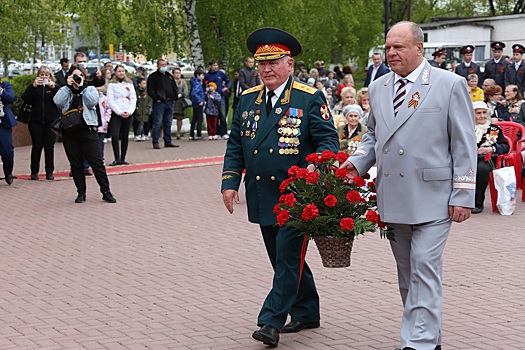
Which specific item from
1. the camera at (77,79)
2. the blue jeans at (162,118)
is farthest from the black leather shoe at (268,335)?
the blue jeans at (162,118)

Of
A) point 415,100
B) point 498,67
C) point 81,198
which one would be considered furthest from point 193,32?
point 415,100

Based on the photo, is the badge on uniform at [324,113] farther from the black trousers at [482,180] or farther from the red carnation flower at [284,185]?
the black trousers at [482,180]

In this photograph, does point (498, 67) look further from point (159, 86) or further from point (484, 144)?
point (484, 144)

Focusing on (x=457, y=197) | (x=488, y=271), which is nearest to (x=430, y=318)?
(x=457, y=197)

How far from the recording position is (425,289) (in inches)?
214

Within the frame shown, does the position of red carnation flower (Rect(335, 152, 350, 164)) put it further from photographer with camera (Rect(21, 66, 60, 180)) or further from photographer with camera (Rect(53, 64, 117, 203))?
photographer with camera (Rect(21, 66, 60, 180))

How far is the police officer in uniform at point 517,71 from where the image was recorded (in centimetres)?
1903

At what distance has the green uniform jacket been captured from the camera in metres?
6.22

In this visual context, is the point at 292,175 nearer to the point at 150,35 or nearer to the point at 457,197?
the point at 457,197

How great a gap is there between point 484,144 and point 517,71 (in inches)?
307

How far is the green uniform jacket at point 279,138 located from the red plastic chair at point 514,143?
6.89 metres

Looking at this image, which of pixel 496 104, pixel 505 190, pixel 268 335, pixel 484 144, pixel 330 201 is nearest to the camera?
pixel 330 201

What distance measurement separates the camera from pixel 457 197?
17.8ft

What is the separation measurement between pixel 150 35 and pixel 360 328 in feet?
67.6
